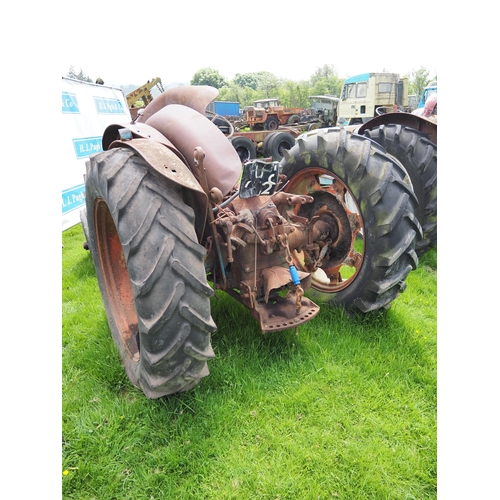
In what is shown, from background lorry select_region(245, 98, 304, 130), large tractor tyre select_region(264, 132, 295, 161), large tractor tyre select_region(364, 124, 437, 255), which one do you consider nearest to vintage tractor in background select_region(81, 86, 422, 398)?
large tractor tyre select_region(364, 124, 437, 255)

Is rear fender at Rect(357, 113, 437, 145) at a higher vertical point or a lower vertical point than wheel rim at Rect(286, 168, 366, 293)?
higher

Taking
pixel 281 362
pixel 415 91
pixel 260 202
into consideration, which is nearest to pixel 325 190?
pixel 260 202

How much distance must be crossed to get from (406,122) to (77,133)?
474cm

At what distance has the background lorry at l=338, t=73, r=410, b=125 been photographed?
1639cm

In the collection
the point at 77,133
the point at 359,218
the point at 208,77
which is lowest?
the point at 359,218

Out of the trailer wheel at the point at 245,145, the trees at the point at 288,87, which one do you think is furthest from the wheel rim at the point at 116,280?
the trees at the point at 288,87

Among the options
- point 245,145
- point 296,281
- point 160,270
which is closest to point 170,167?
point 160,270

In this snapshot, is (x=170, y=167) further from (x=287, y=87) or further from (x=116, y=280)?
(x=287, y=87)

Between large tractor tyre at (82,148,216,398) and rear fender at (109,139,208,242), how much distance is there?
80 mm

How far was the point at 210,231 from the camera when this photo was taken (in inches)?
96.5

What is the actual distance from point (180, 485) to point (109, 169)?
1645 mm

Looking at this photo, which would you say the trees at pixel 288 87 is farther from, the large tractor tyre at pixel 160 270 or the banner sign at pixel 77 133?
the large tractor tyre at pixel 160 270

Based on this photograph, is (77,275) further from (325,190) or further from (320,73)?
(320,73)

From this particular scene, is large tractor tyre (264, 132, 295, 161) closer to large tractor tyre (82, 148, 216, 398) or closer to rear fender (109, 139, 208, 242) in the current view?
rear fender (109, 139, 208, 242)
